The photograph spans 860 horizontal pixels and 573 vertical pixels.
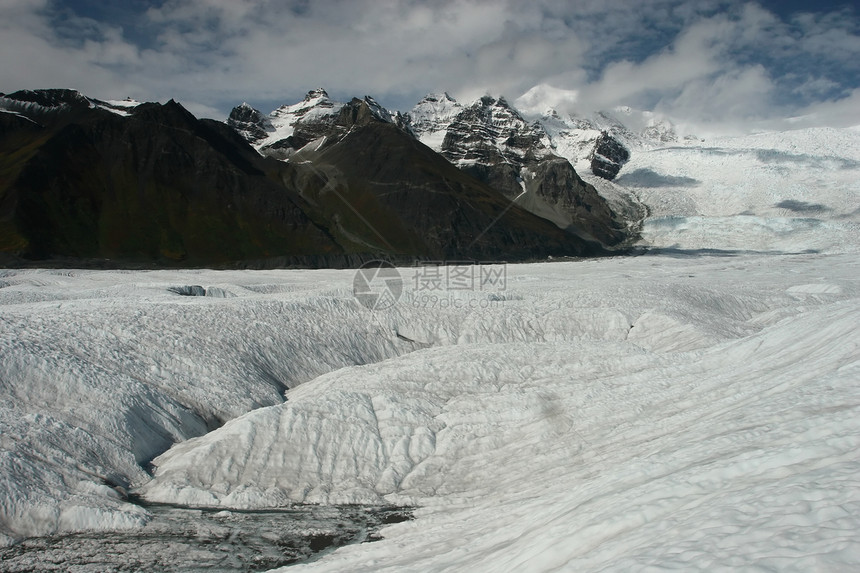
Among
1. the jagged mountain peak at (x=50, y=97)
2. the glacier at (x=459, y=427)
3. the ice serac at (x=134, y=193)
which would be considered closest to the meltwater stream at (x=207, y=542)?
the glacier at (x=459, y=427)

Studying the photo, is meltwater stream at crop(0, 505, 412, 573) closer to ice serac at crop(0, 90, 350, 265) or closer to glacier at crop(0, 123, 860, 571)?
glacier at crop(0, 123, 860, 571)

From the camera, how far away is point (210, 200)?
12938 centimetres

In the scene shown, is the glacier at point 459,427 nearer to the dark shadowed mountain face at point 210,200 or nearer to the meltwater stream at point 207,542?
the meltwater stream at point 207,542

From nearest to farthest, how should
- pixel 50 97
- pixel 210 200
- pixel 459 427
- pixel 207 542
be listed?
1. pixel 207 542
2. pixel 459 427
3. pixel 210 200
4. pixel 50 97

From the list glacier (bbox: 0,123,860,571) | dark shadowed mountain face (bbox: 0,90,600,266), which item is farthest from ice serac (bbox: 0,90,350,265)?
glacier (bbox: 0,123,860,571)

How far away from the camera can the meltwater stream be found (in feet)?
50.5

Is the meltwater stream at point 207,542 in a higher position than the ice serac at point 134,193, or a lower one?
lower

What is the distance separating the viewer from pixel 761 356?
2170cm

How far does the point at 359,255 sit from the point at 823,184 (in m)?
123

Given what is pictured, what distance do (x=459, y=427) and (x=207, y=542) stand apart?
9.49 m

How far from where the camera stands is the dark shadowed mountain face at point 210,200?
11081 centimetres

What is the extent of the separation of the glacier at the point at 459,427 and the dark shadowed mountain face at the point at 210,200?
243ft

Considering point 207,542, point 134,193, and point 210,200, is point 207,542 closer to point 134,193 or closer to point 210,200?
point 210,200

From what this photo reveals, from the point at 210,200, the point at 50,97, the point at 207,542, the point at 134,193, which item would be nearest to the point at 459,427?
the point at 207,542
